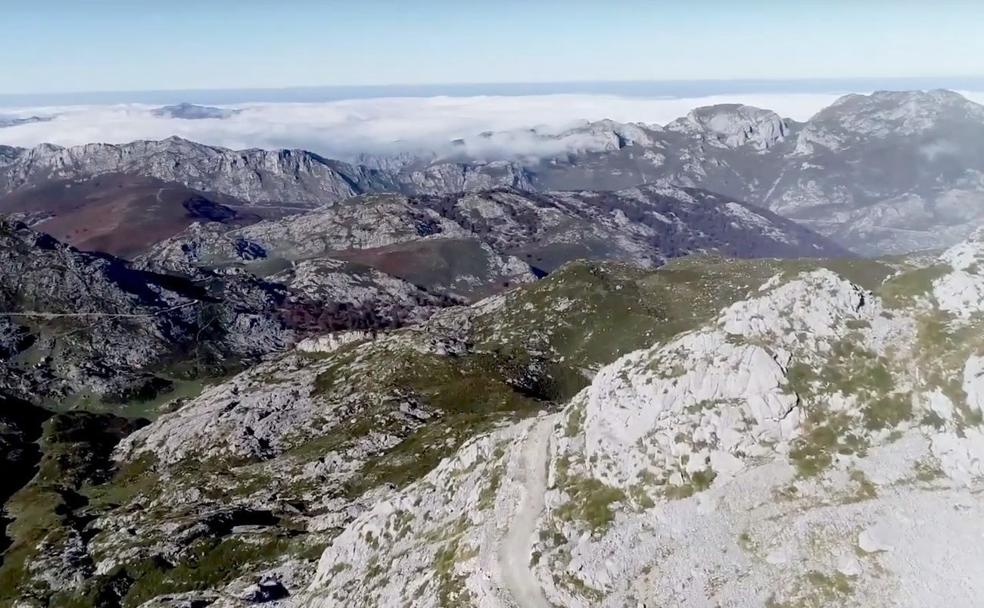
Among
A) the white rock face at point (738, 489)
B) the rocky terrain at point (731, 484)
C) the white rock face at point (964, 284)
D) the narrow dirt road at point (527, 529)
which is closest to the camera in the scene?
the white rock face at point (738, 489)

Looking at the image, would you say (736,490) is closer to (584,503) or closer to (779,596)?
(779,596)

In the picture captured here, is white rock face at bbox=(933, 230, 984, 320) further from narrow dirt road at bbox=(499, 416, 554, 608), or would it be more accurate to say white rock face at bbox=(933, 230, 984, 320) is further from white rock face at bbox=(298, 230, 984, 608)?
narrow dirt road at bbox=(499, 416, 554, 608)

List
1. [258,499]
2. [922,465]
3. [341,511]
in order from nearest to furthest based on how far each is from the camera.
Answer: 1. [922,465]
2. [341,511]
3. [258,499]

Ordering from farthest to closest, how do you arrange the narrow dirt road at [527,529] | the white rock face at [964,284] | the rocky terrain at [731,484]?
the white rock face at [964,284]
the narrow dirt road at [527,529]
the rocky terrain at [731,484]

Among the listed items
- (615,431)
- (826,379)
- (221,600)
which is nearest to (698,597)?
(615,431)

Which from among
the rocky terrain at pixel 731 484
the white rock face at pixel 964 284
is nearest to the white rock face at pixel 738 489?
the rocky terrain at pixel 731 484

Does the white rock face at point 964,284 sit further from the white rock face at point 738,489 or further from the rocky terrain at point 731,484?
the white rock face at point 738,489

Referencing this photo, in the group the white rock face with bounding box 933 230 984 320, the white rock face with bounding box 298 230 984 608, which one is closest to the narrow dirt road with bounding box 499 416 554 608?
the white rock face with bounding box 298 230 984 608

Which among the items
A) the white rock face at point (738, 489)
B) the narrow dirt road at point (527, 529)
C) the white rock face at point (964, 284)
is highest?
the white rock face at point (964, 284)
